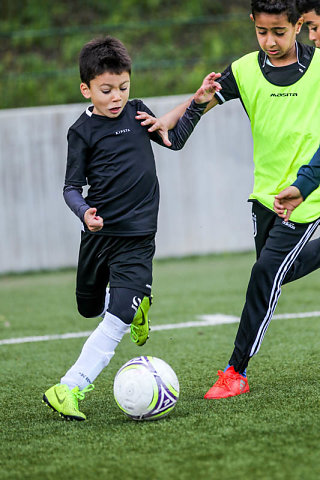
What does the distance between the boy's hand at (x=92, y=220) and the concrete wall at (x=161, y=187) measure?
7122 millimetres

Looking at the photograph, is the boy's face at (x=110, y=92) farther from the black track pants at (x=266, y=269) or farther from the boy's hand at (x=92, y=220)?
the black track pants at (x=266, y=269)

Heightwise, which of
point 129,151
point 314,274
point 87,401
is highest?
point 129,151

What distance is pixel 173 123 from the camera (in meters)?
4.02

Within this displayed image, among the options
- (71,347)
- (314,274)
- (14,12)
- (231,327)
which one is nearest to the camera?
(71,347)

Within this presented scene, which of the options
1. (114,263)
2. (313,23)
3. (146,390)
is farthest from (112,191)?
(313,23)

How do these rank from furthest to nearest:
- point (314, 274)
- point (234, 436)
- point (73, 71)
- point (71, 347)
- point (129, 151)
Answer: point (73, 71) → point (314, 274) → point (71, 347) → point (129, 151) → point (234, 436)

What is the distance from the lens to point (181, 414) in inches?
139

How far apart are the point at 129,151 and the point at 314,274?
16.7ft

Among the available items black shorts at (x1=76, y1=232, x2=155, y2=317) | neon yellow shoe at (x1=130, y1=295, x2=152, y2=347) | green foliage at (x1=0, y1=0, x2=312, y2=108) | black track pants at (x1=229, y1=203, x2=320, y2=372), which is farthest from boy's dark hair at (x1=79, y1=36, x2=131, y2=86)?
green foliage at (x1=0, y1=0, x2=312, y2=108)

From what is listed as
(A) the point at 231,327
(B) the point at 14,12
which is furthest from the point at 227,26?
(A) the point at 231,327

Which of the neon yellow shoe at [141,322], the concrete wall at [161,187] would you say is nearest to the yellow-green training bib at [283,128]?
the neon yellow shoe at [141,322]

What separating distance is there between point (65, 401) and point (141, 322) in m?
0.71

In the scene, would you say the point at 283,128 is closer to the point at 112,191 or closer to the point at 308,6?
the point at 308,6

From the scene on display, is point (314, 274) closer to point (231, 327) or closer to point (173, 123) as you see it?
point (231, 327)
